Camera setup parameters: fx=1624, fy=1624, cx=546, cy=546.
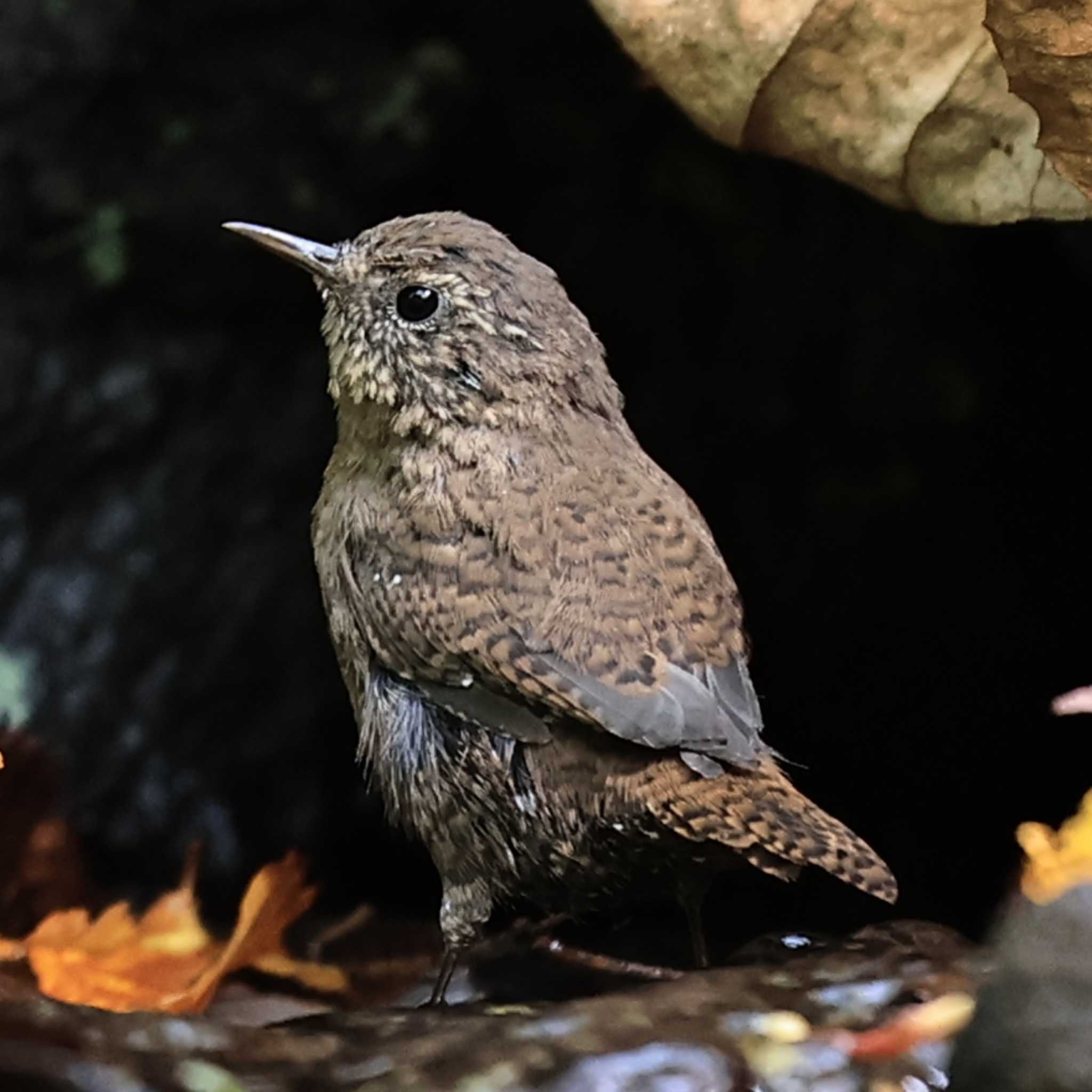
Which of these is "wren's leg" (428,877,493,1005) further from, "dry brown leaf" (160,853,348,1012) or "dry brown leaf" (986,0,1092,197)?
"dry brown leaf" (986,0,1092,197)

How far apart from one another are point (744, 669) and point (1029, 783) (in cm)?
175

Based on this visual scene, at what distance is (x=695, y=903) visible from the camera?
2777 mm

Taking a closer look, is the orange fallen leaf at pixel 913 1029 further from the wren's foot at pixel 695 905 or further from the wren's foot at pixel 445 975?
the wren's foot at pixel 445 975

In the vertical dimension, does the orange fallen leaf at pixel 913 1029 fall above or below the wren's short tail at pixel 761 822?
below

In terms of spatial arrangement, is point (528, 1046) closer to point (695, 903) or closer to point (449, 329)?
point (695, 903)

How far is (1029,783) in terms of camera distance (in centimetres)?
417

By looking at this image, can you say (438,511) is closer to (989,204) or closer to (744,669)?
(744,669)

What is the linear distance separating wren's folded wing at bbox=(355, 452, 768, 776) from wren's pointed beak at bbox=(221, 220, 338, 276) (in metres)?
0.54

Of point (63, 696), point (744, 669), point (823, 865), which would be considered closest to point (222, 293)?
point (63, 696)

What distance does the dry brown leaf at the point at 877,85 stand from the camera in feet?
9.10

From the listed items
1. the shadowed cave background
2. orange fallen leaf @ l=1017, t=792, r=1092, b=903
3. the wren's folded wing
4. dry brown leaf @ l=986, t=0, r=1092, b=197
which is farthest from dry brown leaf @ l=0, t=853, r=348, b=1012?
dry brown leaf @ l=986, t=0, r=1092, b=197

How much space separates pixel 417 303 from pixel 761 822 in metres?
1.10

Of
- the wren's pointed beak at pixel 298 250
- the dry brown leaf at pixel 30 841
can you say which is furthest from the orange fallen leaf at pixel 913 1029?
the dry brown leaf at pixel 30 841

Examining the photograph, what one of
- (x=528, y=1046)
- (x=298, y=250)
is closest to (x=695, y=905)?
(x=528, y=1046)
